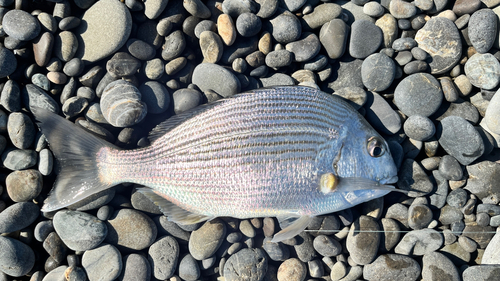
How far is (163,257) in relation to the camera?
3.10 m

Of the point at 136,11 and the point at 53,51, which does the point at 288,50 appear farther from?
the point at 53,51

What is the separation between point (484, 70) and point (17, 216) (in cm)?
533

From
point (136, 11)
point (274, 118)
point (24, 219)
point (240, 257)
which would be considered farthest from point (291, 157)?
point (24, 219)

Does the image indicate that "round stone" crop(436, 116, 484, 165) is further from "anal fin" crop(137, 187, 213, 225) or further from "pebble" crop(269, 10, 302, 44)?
"anal fin" crop(137, 187, 213, 225)

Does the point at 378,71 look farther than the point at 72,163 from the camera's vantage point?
Yes

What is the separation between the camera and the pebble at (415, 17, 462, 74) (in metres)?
3.21

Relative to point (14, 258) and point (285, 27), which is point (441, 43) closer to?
point (285, 27)

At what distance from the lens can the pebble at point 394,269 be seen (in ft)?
10.00

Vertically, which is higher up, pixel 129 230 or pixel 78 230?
pixel 78 230

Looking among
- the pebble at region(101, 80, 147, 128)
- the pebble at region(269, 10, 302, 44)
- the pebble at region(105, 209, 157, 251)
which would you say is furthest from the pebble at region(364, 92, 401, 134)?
the pebble at region(105, 209, 157, 251)

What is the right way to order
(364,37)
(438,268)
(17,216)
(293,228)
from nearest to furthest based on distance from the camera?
(293,228), (17,216), (438,268), (364,37)

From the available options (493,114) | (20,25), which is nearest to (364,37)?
(493,114)

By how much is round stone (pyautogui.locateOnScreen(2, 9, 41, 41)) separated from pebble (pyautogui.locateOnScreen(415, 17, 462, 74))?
4.34 meters

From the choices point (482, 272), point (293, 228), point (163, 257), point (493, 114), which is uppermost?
point (493, 114)
